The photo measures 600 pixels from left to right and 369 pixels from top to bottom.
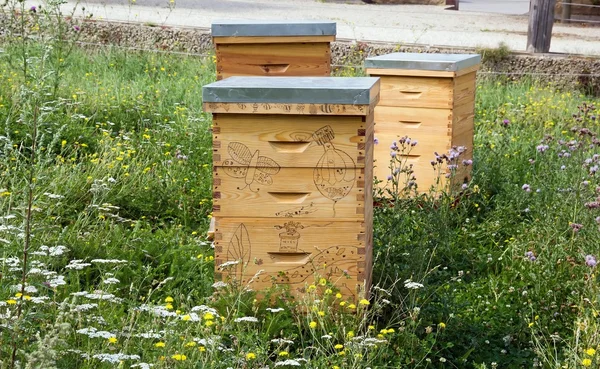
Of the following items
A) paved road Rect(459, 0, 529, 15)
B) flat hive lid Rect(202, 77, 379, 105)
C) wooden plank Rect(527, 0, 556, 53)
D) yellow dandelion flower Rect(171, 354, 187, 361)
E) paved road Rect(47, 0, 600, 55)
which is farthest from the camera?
paved road Rect(459, 0, 529, 15)

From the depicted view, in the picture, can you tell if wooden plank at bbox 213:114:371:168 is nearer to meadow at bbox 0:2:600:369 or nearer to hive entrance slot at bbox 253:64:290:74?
meadow at bbox 0:2:600:369

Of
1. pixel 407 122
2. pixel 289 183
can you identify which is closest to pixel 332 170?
pixel 289 183

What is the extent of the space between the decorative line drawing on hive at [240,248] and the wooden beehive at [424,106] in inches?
78.8

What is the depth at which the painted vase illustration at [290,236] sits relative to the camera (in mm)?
3641

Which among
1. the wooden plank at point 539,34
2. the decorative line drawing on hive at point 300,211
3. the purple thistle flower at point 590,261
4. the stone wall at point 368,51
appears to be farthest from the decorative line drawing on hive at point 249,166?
the wooden plank at point 539,34

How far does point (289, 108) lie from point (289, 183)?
0.31 m

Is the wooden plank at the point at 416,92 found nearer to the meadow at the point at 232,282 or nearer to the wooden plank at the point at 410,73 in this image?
the wooden plank at the point at 410,73

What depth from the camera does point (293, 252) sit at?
12.0 ft

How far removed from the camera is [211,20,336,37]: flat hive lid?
5008mm

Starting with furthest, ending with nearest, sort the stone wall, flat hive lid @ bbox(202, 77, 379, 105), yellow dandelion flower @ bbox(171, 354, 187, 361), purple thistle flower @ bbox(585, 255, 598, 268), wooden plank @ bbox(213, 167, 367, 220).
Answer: the stone wall
purple thistle flower @ bbox(585, 255, 598, 268)
wooden plank @ bbox(213, 167, 367, 220)
flat hive lid @ bbox(202, 77, 379, 105)
yellow dandelion flower @ bbox(171, 354, 187, 361)

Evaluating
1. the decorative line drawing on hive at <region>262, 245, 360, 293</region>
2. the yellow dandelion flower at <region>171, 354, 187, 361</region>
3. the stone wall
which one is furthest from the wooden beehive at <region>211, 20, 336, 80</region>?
the stone wall

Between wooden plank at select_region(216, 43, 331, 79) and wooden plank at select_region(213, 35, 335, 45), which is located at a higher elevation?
wooden plank at select_region(213, 35, 335, 45)

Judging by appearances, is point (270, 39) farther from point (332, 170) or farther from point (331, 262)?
point (331, 262)

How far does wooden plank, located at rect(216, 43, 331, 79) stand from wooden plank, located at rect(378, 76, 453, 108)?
0.71 meters
